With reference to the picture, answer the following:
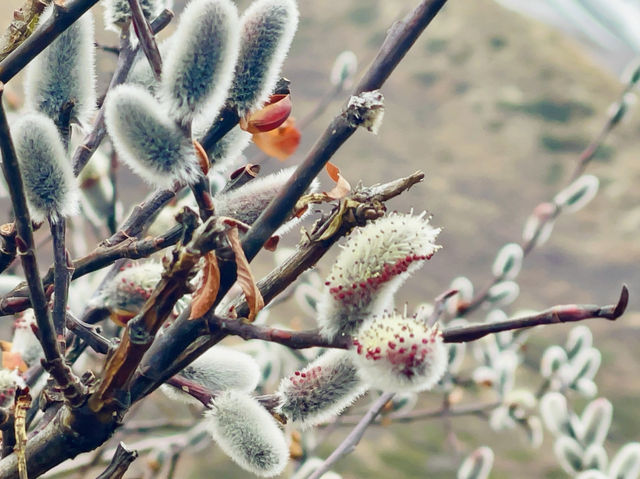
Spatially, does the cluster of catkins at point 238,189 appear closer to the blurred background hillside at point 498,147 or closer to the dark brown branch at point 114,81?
the dark brown branch at point 114,81

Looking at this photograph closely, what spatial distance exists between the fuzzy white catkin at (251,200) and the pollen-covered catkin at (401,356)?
4.1 inches

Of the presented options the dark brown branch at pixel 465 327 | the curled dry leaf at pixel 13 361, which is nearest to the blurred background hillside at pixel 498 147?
the curled dry leaf at pixel 13 361

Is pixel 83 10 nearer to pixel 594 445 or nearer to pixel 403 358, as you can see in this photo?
pixel 403 358

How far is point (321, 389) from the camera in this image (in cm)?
50

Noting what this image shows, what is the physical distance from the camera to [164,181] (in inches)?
18.1

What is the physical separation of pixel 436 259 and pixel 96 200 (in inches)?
117

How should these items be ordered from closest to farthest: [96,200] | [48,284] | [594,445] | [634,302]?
[48,284] < [96,200] < [594,445] < [634,302]

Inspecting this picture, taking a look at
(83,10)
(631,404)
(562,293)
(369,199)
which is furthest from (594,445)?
(562,293)

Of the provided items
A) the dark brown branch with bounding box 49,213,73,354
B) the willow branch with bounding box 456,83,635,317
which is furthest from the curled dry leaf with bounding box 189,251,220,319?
the willow branch with bounding box 456,83,635,317

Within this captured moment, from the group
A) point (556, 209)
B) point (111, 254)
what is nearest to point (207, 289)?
point (111, 254)

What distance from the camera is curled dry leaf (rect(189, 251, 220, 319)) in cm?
43

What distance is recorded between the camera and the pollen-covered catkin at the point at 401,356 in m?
0.43

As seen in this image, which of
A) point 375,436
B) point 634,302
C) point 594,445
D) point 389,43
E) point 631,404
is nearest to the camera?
point 389,43

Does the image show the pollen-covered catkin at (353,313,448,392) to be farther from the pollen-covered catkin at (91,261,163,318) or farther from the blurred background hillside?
the blurred background hillside
